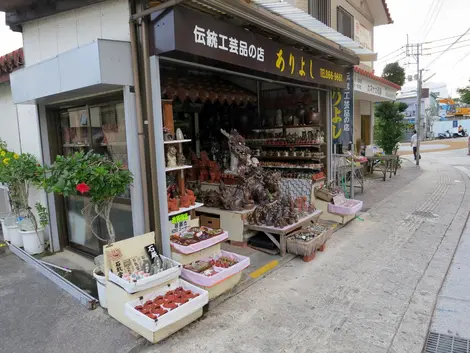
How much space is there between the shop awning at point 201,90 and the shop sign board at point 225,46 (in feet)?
3.82

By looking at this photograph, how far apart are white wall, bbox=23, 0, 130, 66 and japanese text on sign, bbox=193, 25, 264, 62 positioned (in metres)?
0.80

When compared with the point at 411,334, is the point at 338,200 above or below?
above

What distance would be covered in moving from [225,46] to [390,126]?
11.9m

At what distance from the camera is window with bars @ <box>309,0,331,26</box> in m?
8.52

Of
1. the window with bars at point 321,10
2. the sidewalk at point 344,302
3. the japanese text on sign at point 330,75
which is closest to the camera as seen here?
the sidewalk at point 344,302

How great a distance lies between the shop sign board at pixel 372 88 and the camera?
894 centimetres

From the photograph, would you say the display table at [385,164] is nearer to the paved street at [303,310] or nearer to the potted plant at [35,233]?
the paved street at [303,310]

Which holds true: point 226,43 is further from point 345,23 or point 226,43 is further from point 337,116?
point 345,23

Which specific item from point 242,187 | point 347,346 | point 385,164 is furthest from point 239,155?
point 385,164

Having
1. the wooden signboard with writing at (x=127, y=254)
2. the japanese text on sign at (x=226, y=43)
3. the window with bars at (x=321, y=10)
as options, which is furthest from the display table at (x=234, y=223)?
the window with bars at (x=321, y=10)

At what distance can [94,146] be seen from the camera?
4527 mm

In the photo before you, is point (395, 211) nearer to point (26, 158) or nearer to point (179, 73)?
point (179, 73)

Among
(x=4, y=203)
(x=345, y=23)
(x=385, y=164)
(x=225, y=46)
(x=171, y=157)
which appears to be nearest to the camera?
(x=225, y=46)

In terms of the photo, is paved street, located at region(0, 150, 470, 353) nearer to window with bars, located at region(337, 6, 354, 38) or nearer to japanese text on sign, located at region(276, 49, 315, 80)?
japanese text on sign, located at region(276, 49, 315, 80)
